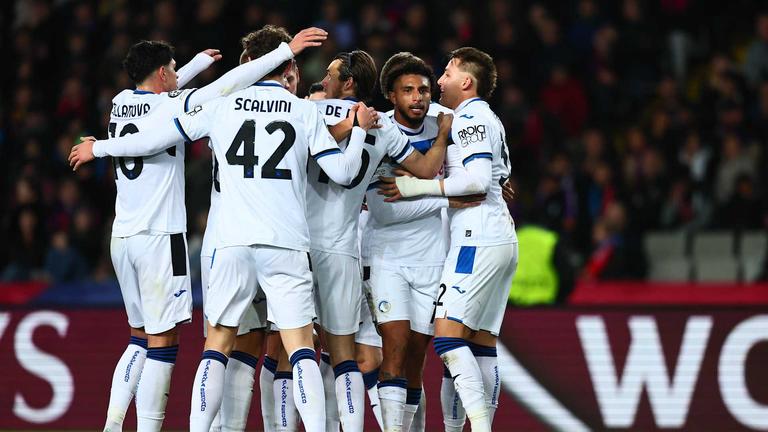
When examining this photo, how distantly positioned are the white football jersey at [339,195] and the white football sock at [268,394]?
1173mm

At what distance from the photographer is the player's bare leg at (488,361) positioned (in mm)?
8742

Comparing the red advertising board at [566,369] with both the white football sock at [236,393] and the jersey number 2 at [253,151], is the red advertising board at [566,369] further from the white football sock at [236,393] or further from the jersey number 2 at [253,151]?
the jersey number 2 at [253,151]

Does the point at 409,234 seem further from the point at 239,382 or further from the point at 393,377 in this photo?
the point at 239,382

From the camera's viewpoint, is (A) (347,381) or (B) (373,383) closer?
(A) (347,381)

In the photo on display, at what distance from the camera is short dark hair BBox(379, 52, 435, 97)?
860 cm

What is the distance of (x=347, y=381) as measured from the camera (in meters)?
8.18

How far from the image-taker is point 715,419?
11.0m

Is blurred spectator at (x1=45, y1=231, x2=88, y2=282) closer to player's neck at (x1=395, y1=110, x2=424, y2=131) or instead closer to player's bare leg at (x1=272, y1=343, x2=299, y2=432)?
player's bare leg at (x1=272, y1=343, x2=299, y2=432)

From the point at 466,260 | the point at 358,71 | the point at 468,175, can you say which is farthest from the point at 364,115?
the point at 466,260

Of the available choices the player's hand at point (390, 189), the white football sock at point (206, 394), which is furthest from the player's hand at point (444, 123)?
the white football sock at point (206, 394)

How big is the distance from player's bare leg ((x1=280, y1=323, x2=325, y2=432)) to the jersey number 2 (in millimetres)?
965

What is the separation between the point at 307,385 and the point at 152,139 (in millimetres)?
1946

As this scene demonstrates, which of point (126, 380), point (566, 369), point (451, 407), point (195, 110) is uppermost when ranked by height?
point (195, 110)

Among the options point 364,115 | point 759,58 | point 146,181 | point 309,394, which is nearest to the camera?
point 309,394
